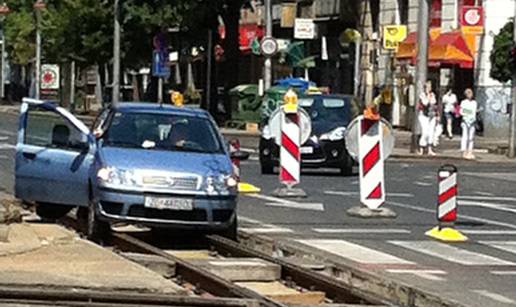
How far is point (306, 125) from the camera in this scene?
25.2 metres

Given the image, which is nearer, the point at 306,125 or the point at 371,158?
the point at 371,158

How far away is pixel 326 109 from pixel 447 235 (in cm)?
1351

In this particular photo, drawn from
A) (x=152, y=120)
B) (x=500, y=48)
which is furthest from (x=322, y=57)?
(x=152, y=120)

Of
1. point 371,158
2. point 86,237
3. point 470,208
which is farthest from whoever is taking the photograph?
point 470,208

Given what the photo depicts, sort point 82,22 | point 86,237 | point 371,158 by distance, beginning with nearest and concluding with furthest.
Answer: point 86,237 < point 371,158 < point 82,22

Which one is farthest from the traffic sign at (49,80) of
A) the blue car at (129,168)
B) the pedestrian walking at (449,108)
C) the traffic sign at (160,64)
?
the blue car at (129,168)

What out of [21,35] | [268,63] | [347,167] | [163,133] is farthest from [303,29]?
[163,133]

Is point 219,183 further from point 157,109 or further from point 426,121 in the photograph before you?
point 426,121

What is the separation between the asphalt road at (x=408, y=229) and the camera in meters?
15.3

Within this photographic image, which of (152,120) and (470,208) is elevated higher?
(152,120)

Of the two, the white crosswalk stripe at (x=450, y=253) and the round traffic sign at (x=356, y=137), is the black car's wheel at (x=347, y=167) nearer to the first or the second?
the round traffic sign at (x=356, y=137)

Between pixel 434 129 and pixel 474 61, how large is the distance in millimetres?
12835

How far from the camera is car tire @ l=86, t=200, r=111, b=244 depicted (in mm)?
17109

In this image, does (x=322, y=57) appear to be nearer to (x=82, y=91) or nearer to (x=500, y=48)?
(x=500, y=48)
